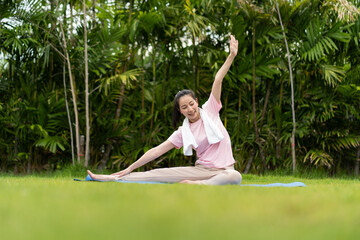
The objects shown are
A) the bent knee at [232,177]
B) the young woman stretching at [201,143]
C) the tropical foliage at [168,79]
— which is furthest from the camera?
the tropical foliage at [168,79]

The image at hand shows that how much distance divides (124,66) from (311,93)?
3.41m

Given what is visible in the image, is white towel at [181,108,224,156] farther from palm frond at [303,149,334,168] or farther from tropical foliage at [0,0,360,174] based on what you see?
palm frond at [303,149,334,168]

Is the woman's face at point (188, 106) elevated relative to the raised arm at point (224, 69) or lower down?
lower down

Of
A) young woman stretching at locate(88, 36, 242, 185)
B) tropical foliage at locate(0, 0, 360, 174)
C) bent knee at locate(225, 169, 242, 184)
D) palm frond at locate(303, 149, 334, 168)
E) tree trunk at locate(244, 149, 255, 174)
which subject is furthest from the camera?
tree trunk at locate(244, 149, 255, 174)

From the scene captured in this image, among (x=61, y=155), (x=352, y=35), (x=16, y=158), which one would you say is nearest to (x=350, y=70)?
(x=352, y=35)

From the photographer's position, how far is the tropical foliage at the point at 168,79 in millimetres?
7043

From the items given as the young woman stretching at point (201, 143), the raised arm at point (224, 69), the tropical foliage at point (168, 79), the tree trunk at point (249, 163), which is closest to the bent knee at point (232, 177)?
the young woman stretching at point (201, 143)

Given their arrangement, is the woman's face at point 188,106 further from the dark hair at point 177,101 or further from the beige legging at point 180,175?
the beige legging at point 180,175

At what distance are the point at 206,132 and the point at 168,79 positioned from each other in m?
3.78

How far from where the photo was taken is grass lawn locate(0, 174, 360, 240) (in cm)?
134

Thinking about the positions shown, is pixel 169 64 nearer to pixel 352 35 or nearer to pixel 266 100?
pixel 266 100

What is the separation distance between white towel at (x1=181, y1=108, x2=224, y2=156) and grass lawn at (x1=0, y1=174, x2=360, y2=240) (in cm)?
190

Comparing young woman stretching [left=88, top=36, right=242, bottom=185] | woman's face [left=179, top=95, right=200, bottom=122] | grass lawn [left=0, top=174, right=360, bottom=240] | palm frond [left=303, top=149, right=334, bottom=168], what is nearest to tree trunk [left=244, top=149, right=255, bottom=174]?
palm frond [left=303, top=149, right=334, bottom=168]

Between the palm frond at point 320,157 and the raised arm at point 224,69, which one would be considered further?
the palm frond at point 320,157
